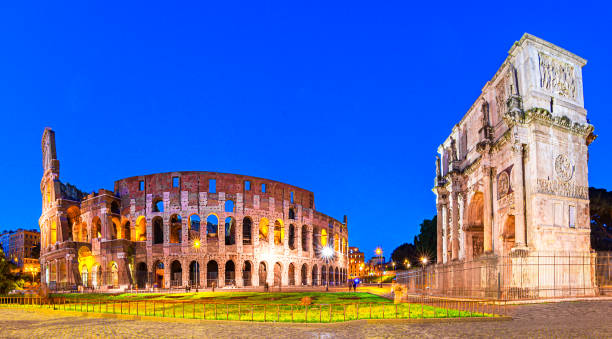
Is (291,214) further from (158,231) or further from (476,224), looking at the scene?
(476,224)

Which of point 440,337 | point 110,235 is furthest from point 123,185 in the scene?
point 440,337

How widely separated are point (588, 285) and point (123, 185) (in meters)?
47.7

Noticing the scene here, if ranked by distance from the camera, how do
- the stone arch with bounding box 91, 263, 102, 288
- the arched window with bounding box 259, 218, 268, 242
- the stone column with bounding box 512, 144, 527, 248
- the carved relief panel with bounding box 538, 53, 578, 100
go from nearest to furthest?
the stone column with bounding box 512, 144, 527, 248, the carved relief panel with bounding box 538, 53, 578, 100, the stone arch with bounding box 91, 263, 102, 288, the arched window with bounding box 259, 218, 268, 242

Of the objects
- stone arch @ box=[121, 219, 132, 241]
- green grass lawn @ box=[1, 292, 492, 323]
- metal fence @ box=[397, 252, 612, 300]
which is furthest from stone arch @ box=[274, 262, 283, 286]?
green grass lawn @ box=[1, 292, 492, 323]

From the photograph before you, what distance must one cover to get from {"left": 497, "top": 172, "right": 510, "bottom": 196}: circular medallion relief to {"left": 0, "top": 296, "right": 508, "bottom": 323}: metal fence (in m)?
7.81

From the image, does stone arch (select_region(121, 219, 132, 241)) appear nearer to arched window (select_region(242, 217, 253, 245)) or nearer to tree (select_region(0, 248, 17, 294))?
arched window (select_region(242, 217, 253, 245))

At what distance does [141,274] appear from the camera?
175ft

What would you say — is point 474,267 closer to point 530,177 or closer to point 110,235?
point 530,177

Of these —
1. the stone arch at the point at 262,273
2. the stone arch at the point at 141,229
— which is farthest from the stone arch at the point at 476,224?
the stone arch at the point at 141,229

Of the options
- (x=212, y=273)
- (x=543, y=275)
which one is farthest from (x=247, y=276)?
(x=543, y=275)

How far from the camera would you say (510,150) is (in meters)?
25.7

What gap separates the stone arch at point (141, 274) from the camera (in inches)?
2083

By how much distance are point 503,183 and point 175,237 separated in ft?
143

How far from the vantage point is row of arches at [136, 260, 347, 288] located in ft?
171
